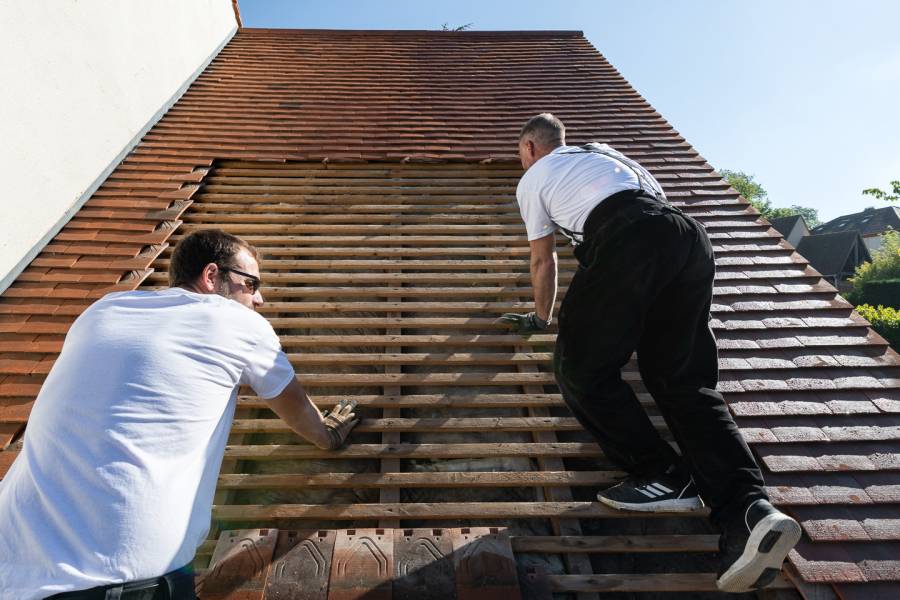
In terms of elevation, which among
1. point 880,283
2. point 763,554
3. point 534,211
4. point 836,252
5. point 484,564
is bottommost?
point 836,252

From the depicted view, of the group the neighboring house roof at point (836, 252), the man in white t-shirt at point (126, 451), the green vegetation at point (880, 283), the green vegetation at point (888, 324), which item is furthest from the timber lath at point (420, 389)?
the neighboring house roof at point (836, 252)

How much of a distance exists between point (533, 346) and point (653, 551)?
110 centimetres

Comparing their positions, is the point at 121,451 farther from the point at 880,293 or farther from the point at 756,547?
the point at 880,293

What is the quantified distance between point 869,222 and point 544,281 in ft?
157

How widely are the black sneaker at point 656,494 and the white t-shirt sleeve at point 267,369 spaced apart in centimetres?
136

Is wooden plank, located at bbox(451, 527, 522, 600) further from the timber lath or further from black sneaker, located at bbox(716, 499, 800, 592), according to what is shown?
black sneaker, located at bbox(716, 499, 800, 592)

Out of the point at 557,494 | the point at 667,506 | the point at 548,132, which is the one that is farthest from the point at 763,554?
the point at 548,132

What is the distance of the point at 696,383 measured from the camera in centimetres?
183

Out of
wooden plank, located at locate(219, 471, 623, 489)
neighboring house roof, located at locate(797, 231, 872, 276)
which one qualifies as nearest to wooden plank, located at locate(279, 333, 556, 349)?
wooden plank, located at locate(219, 471, 623, 489)

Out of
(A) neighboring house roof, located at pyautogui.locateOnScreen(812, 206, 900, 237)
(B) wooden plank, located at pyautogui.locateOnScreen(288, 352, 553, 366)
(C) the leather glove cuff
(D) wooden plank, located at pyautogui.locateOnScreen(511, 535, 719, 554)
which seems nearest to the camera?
(D) wooden plank, located at pyautogui.locateOnScreen(511, 535, 719, 554)

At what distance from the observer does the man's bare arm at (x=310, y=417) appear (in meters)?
1.58

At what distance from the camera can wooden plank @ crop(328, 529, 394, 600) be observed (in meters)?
1.49

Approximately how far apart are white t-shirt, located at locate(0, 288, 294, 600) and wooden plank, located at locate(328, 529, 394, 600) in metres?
0.54

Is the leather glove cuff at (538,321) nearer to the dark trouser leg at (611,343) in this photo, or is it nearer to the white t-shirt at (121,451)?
the dark trouser leg at (611,343)
